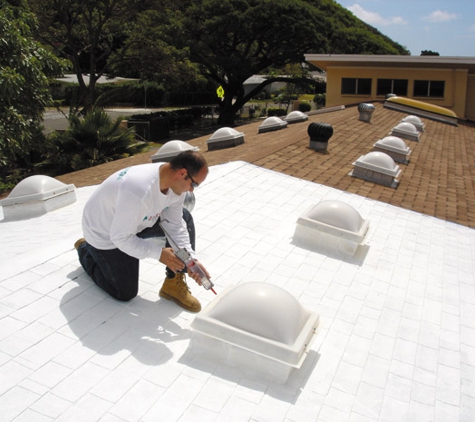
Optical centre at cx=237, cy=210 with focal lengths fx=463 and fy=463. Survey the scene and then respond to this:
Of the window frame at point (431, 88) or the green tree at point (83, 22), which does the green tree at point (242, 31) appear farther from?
the window frame at point (431, 88)

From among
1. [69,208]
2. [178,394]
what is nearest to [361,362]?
[178,394]

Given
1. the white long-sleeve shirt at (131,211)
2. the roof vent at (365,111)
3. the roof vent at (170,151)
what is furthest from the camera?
Result: the roof vent at (365,111)

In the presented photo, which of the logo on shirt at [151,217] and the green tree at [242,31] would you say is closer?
the logo on shirt at [151,217]

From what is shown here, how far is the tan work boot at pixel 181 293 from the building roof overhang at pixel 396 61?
2090 centimetres

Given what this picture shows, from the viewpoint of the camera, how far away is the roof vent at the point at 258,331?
3.18 m

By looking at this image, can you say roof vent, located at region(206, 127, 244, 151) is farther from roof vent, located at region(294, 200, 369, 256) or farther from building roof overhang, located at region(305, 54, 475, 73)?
building roof overhang, located at region(305, 54, 475, 73)

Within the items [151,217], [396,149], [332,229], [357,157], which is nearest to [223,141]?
[357,157]

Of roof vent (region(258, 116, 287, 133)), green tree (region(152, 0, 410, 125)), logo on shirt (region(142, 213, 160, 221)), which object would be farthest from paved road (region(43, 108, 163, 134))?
logo on shirt (region(142, 213, 160, 221))

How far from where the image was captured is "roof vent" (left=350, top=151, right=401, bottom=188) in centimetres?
830

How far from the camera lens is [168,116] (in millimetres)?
33969

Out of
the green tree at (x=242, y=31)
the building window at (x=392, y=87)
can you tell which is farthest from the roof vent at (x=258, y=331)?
the green tree at (x=242, y=31)

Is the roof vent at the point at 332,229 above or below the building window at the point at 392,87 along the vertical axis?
below

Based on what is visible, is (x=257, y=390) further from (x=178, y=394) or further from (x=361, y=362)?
(x=361, y=362)

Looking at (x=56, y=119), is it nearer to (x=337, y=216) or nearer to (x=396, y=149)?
(x=396, y=149)
